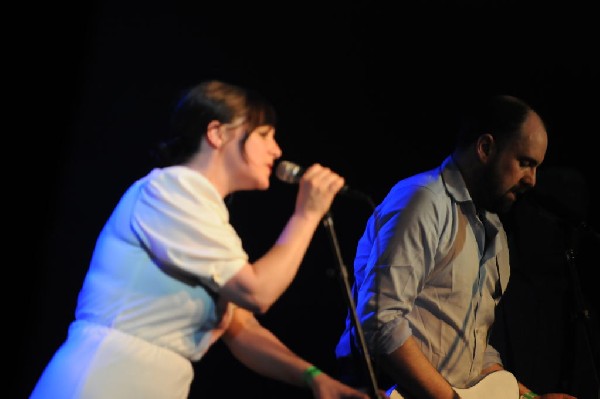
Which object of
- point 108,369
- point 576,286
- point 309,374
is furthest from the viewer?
point 576,286

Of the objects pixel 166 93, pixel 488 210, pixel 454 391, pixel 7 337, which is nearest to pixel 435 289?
pixel 454 391

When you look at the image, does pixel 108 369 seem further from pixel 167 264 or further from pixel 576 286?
pixel 576 286

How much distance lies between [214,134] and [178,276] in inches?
15.5

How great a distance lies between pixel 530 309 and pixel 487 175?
5.00 ft

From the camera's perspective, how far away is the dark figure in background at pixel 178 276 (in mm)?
1623

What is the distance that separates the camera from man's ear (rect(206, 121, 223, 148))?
1824mm

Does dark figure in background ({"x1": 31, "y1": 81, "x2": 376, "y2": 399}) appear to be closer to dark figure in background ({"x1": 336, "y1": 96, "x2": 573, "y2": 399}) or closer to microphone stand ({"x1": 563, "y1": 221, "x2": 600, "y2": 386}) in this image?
dark figure in background ({"x1": 336, "y1": 96, "x2": 573, "y2": 399})

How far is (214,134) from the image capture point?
1.83 meters

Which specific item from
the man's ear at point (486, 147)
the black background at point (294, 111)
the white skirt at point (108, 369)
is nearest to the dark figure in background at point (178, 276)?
the white skirt at point (108, 369)

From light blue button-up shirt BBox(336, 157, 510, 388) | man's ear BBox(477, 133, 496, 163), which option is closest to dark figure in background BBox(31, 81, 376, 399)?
light blue button-up shirt BBox(336, 157, 510, 388)

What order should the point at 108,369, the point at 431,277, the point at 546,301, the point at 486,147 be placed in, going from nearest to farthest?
the point at 108,369
the point at 431,277
the point at 486,147
the point at 546,301

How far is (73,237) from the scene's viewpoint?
288 cm

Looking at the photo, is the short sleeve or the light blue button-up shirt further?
the light blue button-up shirt

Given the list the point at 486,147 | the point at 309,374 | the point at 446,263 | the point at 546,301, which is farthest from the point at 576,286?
the point at 546,301
